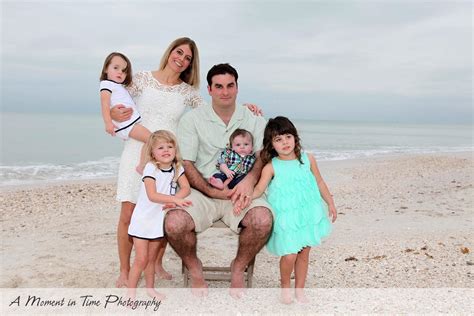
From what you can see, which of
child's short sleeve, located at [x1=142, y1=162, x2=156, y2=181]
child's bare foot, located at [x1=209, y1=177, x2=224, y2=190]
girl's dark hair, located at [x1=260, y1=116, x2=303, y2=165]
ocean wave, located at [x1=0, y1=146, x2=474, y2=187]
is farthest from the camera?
ocean wave, located at [x1=0, y1=146, x2=474, y2=187]

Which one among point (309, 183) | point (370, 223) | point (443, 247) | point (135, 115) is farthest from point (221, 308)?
point (370, 223)

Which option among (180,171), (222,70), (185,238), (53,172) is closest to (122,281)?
(185,238)

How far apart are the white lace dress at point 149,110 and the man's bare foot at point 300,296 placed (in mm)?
1687

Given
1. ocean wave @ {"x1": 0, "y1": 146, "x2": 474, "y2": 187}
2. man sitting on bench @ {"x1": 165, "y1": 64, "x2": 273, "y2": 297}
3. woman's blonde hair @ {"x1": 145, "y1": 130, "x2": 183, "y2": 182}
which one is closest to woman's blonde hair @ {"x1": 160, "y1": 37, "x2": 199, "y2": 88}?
man sitting on bench @ {"x1": 165, "y1": 64, "x2": 273, "y2": 297}

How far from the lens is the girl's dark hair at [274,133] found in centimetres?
400

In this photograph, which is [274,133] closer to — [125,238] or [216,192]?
[216,192]

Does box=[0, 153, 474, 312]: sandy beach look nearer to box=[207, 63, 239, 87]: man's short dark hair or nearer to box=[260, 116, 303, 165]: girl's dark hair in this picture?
box=[260, 116, 303, 165]: girl's dark hair

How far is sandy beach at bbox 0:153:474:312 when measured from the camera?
459 cm

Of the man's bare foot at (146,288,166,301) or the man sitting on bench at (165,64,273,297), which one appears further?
the man's bare foot at (146,288,166,301)

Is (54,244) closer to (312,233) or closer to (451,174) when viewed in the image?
(312,233)

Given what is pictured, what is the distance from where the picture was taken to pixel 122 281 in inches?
173

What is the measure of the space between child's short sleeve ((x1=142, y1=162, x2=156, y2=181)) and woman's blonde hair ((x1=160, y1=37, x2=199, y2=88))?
113cm

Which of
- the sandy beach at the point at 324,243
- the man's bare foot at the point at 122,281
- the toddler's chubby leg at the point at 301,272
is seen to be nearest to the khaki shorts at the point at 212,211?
the toddler's chubby leg at the point at 301,272

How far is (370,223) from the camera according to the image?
7.27 meters
